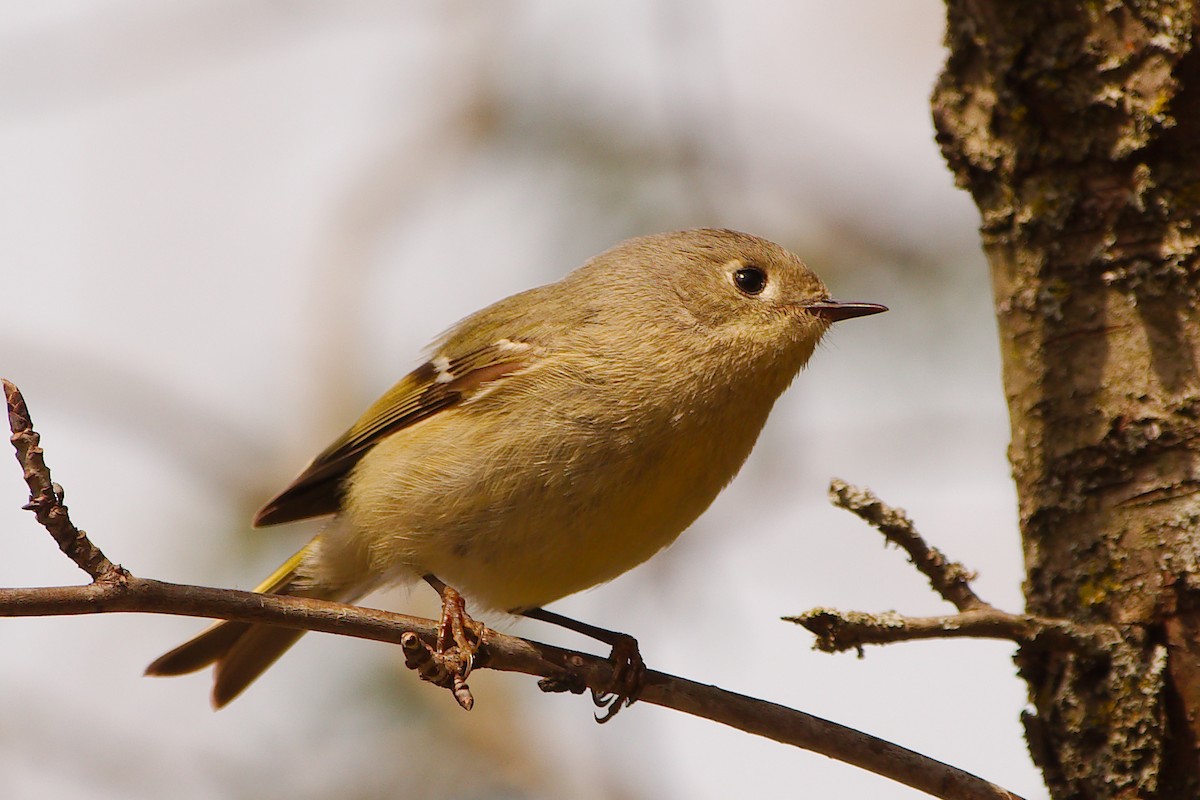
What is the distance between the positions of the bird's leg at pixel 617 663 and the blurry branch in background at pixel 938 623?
15.7 inches

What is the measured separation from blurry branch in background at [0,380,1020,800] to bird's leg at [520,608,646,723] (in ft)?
0.99

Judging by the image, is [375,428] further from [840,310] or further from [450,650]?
[840,310]

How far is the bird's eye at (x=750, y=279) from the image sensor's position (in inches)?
137

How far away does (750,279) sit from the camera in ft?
11.6

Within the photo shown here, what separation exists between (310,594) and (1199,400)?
8.01 feet

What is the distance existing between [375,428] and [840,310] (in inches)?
54.3

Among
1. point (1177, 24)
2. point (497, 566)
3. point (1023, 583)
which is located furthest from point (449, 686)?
point (1177, 24)

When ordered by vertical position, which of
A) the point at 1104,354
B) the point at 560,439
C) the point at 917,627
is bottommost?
the point at 917,627

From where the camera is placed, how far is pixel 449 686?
2.44 m

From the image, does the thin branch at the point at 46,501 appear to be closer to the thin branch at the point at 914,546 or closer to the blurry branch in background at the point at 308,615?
the blurry branch in background at the point at 308,615

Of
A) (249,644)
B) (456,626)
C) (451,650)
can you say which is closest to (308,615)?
(451,650)

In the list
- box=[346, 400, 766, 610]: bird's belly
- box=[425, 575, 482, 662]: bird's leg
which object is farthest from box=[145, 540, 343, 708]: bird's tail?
box=[425, 575, 482, 662]: bird's leg

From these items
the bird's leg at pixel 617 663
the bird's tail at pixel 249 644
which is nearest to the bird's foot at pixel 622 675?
the bird's leg at pixel 617 663

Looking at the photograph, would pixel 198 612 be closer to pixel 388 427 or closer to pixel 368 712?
pixel 388 427
